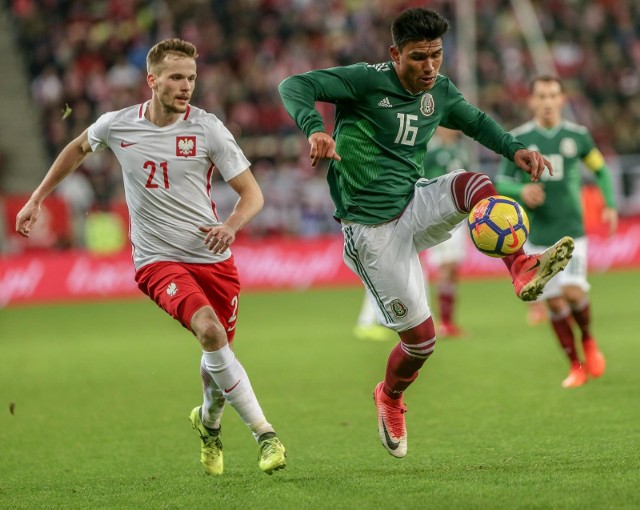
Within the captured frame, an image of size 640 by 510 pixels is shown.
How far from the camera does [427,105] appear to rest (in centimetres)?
655

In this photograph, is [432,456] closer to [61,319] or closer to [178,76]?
[178,76]

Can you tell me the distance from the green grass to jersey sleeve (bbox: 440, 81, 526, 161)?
183 centimetres

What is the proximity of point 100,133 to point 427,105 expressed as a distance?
1916 millimetres

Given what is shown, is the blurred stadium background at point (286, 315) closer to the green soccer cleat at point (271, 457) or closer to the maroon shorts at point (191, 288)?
the green soccer cleat at point (271, 457)

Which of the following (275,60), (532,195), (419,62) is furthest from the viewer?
(275,60)

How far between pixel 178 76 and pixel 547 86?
4482 mm

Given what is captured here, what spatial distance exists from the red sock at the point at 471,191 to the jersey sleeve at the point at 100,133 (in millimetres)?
2048

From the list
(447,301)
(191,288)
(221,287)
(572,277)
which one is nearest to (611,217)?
(572,277)

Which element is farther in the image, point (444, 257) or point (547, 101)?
point (444, 257)

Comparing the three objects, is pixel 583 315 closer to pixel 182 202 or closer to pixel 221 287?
pixel 221 287

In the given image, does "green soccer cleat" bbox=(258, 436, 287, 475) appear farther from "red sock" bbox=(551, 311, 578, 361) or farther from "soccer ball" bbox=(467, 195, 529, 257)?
"red sock" bbox=(551, 311, 578, 361)

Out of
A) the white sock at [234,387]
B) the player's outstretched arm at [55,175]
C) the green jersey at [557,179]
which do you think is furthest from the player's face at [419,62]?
the green jersey at [557,179]

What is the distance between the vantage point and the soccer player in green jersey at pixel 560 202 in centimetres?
980

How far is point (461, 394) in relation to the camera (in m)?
9.29
